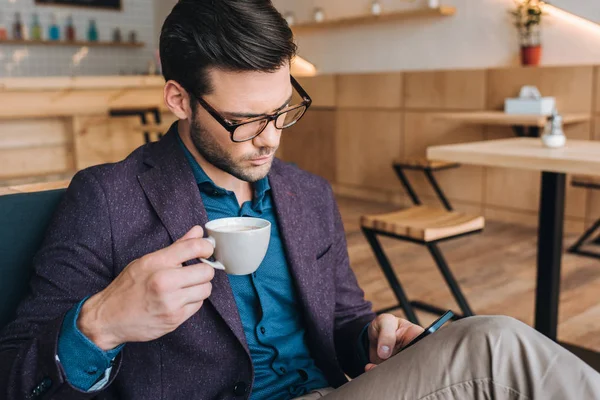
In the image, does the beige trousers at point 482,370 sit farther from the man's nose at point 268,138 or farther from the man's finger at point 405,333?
the man's nose at point 268,138

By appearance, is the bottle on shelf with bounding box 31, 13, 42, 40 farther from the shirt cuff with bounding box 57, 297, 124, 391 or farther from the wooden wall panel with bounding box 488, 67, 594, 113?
the shirt cuff with bounding box 57, 297, 124, 391

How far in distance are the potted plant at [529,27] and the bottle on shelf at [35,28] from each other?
510 centimetres

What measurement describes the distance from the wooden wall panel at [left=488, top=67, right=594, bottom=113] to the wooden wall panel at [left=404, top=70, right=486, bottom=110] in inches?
4.3

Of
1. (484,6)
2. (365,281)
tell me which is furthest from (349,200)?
(365,281)

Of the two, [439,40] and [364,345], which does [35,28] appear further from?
[364,345]

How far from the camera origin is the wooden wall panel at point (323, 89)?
19.1ft

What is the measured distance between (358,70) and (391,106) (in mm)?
609

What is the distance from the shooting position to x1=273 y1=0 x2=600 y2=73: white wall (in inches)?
168

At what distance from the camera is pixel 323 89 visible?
19.5 ft

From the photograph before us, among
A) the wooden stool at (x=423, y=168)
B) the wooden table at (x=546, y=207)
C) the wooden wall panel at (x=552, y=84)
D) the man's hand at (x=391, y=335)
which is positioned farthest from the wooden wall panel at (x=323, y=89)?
the man's hand at (x=391, y=335)

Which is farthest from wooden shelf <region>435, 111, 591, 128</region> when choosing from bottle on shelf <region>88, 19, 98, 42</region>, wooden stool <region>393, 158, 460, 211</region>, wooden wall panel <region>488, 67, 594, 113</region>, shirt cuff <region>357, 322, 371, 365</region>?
bottle on shelf <region>88, 19, 98, 42</region>

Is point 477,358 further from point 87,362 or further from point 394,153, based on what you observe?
point 394,153

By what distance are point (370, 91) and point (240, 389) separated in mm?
4637

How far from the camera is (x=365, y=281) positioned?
3352 millimetres
